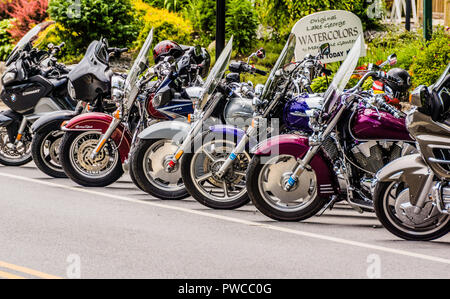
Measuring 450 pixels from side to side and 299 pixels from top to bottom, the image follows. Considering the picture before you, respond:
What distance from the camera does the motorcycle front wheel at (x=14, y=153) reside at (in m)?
11.7

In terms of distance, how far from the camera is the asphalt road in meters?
6.76

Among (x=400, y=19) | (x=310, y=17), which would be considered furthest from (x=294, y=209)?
(x=400, y=19)

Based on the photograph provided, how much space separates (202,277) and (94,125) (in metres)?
3.89

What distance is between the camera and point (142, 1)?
71.1 feet

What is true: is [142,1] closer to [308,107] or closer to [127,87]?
[127,87]

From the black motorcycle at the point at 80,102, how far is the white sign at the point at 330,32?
276cm

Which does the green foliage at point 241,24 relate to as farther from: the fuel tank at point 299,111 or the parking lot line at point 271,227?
the fuel tank at point 299,111

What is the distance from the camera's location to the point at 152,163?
9484 mm

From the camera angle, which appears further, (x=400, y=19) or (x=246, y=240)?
(x=400, y=19)

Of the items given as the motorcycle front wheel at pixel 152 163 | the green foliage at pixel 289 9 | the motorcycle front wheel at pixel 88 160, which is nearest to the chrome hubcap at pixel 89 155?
the motorcycle front wheel at pixel 88 160

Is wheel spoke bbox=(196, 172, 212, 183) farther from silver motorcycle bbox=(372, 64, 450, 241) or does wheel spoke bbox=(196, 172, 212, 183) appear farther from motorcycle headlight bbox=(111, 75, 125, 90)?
silver motorcycle bbox=(372, 64, 450, 241)

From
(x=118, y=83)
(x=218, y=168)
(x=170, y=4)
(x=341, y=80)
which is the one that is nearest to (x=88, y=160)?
(x=118, y=83)

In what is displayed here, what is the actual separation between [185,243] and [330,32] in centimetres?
537

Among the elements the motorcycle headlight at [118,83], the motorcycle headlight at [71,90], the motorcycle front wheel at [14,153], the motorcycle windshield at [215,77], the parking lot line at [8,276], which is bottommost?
the motorcycle front wheel at [14,153]
